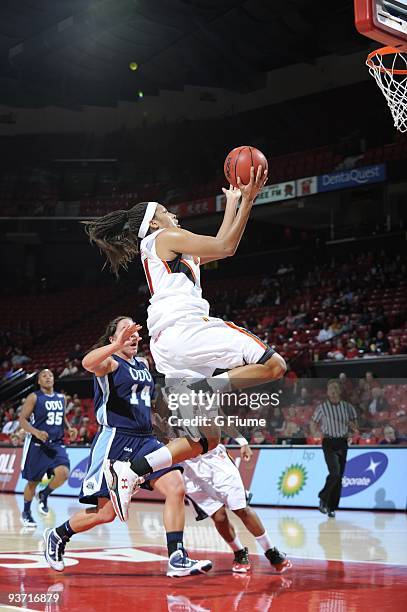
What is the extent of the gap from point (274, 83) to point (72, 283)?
35.0 ft

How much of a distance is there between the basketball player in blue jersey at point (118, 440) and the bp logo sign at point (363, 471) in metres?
6.48

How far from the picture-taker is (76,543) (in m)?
8.31

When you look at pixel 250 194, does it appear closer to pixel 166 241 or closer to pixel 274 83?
pixel 166 241

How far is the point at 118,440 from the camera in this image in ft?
20.1

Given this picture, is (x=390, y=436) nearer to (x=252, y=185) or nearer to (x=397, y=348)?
(x=397, y=348)

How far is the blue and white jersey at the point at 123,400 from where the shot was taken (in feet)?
20.4

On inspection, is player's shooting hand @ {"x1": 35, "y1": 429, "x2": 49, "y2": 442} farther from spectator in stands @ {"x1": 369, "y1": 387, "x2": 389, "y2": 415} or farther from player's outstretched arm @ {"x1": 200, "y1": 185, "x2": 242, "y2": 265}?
player's outstretched arm @ {"x1": 200, "y1": 185, "x2": 242, "y2": 265}

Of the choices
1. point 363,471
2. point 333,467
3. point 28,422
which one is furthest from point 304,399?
point 28,422

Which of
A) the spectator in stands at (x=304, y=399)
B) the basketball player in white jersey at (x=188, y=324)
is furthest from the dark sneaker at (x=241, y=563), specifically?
the spectator in stands at (x=304, y=399)

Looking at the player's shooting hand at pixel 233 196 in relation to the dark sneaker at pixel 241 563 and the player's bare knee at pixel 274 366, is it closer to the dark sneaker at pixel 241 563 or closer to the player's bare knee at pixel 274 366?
the player's bare knee at pixel 274 366

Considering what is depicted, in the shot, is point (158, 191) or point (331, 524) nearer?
point (331, 524)

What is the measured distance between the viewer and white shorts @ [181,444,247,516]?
6438mm

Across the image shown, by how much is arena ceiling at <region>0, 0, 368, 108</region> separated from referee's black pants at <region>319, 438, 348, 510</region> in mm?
11847

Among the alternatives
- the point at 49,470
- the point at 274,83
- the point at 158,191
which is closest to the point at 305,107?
the point at 274,83
